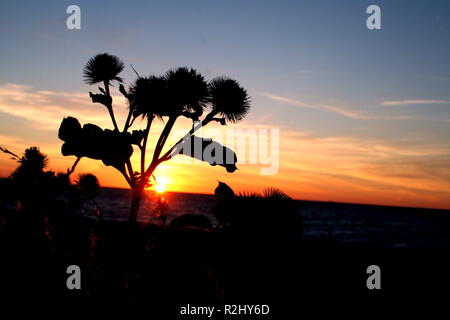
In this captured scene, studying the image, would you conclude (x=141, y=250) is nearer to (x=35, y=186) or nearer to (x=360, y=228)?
(x=35, y=186)

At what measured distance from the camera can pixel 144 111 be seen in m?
4.31

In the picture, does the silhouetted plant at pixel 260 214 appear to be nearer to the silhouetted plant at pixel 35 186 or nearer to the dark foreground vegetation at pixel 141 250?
the dark foreground vegetation at pixel 141 250

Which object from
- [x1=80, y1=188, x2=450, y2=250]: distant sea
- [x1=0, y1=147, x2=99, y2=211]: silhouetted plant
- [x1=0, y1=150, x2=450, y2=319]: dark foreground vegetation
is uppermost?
[x1=0, y1=147, x2=99, y2=211]: silhouetted plant

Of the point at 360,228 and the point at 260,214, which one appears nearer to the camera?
the point at 260,214

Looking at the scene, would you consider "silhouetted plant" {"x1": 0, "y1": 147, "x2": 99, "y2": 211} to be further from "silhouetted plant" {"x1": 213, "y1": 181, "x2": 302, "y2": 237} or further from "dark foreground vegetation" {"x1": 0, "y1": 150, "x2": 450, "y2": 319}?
"silhouetted plant" {"x1": 213, "y1": 181, "x2": 302, "y2": 237}

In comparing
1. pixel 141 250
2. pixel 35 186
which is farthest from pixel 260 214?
pixel 35 186

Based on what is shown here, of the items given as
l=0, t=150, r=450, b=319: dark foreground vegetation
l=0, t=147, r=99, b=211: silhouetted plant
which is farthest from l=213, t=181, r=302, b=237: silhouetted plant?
l=0, t=147, r=99, b=211: silhouetted plant

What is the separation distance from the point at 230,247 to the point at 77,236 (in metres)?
2.79

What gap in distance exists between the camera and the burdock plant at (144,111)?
286cm

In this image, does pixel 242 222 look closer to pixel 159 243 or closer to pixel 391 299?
pixel 159 243

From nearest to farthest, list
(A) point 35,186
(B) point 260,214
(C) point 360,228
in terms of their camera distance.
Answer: (B) point 260,214
(A) point 35,186
(C) point 360,228

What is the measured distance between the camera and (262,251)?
2676 millimetres

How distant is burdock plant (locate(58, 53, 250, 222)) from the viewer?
286cm

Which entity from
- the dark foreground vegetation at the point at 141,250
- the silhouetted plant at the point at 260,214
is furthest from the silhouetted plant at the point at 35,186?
the silhouetted plant at the point at 260,214
